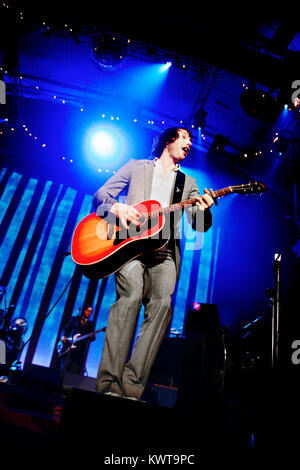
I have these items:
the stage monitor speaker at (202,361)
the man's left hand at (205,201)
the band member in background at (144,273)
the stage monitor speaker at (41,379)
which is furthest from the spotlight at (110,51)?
the stage monitor speaker at (41,379)

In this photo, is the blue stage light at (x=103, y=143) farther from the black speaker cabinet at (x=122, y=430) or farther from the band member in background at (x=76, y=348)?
the black speaker cabinet at (x=122, y=430)

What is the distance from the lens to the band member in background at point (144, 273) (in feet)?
6.79

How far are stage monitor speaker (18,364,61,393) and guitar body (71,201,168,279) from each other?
298 cm

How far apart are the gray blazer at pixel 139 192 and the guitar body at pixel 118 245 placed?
22 centimetres

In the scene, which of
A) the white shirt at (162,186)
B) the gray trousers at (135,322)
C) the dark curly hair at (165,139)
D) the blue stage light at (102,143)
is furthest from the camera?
the blue stage light at (102,143)

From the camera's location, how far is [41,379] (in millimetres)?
4520

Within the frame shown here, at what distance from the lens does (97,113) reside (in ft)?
30.2

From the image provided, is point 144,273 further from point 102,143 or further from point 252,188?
point 102,143

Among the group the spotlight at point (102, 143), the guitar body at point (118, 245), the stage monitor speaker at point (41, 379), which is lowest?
the stage monitor speaker at point (41, 379)

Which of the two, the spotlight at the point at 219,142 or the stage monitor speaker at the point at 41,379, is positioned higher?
the spotlight at the point at 219,142

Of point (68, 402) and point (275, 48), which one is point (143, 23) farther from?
point (68, 402)

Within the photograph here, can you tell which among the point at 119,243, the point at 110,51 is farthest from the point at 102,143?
the point at 119,243

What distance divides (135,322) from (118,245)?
0.64m
